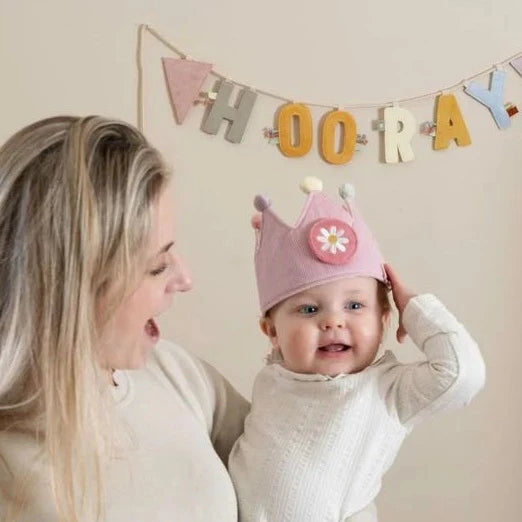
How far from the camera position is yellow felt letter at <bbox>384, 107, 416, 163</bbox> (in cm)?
202

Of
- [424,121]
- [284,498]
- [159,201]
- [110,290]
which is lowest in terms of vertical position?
[284,498]

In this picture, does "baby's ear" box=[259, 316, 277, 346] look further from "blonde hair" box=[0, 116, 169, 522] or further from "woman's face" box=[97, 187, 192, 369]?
"blonde hair" box=[0, 116, 169, 522]

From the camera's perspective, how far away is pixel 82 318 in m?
1.08

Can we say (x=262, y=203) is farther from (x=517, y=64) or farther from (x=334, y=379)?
(x=517, y=64)

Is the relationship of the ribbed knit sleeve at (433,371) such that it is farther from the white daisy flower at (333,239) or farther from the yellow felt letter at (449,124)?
the yellow felt letter at (449,124)

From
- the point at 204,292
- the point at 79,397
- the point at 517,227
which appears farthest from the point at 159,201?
the point at 517,227

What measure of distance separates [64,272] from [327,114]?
108cm

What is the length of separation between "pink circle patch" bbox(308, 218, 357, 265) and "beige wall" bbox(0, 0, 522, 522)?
2.16 ft

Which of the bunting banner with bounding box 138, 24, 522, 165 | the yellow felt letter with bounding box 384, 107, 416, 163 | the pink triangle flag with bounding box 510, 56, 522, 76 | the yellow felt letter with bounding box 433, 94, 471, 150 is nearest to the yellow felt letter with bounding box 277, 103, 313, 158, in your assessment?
the bunting banner with bounding box 138, 24, 522, 165

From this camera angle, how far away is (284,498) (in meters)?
1.28

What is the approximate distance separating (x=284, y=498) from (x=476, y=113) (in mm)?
1155

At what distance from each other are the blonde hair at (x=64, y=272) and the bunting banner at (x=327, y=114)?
0.85m

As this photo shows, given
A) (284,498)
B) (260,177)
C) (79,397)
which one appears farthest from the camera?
(260,177)

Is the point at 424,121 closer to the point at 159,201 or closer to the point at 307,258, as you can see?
the point at 307,258
